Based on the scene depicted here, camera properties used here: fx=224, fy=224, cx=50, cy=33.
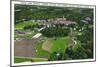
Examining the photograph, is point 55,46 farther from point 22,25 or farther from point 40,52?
point 22,25

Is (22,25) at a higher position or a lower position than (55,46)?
higher

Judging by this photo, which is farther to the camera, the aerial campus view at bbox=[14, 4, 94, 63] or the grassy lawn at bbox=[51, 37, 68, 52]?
the grassy lawn at bbox=[51, 37, 68, 52]

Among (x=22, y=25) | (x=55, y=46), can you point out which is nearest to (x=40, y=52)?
(x=55, y=46)

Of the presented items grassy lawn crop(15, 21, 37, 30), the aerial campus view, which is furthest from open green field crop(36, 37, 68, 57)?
grassy lawn crop(15, 21, 37, 30)

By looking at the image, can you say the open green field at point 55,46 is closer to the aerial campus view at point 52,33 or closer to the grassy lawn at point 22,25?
the aerial campus view at point 52,33

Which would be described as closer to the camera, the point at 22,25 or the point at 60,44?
the point at 22,25

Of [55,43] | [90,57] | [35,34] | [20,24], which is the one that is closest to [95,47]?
[90,57]

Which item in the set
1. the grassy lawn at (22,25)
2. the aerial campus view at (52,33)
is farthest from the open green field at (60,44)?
the grassy lawn at (22,25)

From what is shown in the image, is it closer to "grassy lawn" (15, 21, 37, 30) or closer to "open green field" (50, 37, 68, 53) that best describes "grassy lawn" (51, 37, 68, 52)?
"open green field" (50, 37, 68, 53)
